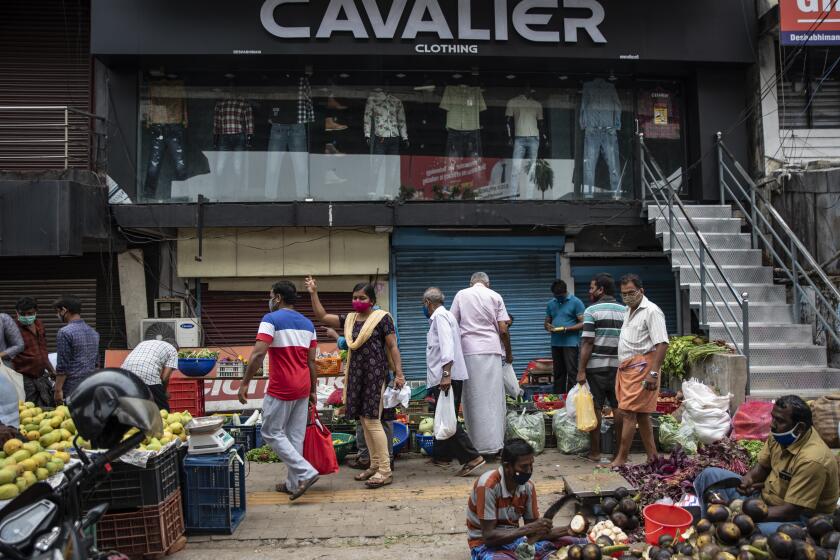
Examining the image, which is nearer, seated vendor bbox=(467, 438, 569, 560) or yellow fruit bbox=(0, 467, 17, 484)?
yellow fruit bbox=(0, 467, 17, 484)

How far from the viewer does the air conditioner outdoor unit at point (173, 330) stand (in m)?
11.4

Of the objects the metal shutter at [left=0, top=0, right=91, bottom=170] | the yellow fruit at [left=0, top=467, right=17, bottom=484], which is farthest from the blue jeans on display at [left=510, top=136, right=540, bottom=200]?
the yellow fruit at [left=0, top=467, right=17, bottom=484]

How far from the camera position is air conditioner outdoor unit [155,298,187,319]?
11688mm

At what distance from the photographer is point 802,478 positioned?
4.58 m

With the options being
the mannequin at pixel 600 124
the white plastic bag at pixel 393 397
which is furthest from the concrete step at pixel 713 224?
the white plastic bag at pixel 393 397

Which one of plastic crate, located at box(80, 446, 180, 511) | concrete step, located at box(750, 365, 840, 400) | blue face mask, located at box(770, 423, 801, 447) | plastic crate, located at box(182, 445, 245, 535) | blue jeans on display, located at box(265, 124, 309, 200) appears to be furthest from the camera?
→ blue jeans on display, located at box(265, 124, 309, 200)

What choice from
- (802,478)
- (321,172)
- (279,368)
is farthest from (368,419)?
(321,172)

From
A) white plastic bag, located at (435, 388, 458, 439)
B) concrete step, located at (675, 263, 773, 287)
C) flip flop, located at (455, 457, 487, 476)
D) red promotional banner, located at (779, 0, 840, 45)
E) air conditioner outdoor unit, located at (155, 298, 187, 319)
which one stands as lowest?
flip flop, located at (455, 457, 487, 476)

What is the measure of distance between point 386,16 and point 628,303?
697cm

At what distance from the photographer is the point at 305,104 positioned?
1205cm

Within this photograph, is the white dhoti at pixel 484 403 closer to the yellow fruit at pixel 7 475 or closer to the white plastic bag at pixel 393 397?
the white plastic bag at pixel 393 397

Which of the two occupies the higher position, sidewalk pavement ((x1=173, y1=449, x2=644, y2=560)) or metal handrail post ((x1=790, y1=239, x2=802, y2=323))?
metal handrail post ((x1=790, y1=239, x2=802, y2=323))

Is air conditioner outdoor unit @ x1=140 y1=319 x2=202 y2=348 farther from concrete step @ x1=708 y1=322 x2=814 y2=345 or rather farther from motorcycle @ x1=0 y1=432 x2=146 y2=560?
motorcycle @ x1=0 y1=432 x2=146 y2=560

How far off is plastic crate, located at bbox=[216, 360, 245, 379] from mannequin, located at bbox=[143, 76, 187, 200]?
3.57 meters
